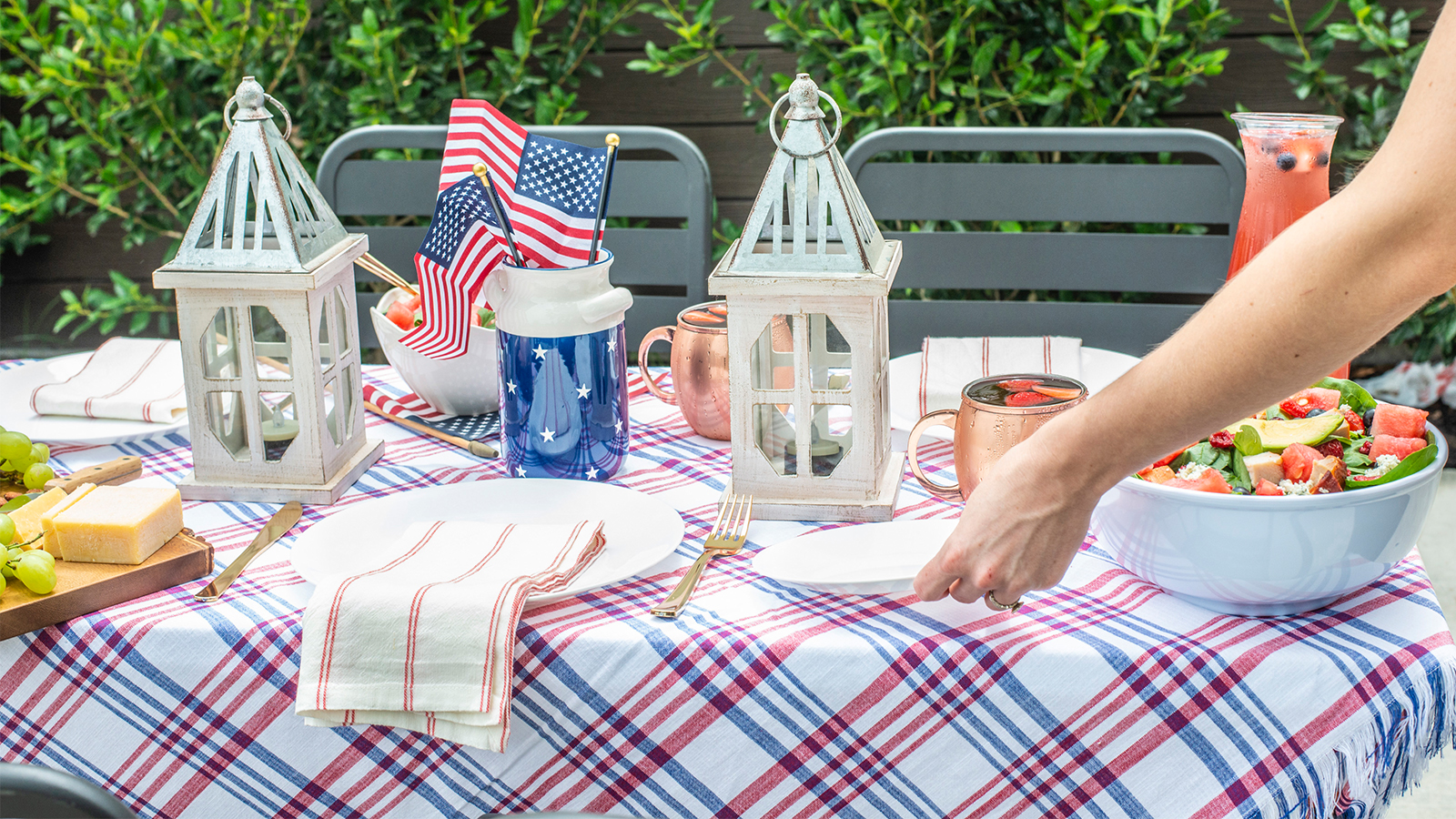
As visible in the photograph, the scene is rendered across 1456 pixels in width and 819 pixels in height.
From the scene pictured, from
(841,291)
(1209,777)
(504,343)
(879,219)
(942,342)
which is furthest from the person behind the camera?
(879,219)

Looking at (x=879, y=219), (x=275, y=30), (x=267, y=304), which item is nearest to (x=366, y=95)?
(x=275, y=30)

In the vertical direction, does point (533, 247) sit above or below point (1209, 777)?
above

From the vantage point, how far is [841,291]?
0.83 metres

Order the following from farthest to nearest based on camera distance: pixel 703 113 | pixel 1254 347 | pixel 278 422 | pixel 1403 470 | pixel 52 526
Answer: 1. pixel 703 113
2. pixel 278 422
3. pixel 52 526
4. pixel 1403 470
5. pixel 1254 347

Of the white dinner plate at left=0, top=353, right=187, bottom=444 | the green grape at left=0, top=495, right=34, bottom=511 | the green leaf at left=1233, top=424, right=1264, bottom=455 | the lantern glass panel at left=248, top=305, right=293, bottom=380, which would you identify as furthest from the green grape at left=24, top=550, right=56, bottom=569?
the green leaf at left=1233, top=424, right=1264, bottom=455

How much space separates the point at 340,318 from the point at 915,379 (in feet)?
1.81

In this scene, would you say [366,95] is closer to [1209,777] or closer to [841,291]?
[841,291]

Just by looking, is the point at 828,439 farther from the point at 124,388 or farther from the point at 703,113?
Answer: the point at 703,113

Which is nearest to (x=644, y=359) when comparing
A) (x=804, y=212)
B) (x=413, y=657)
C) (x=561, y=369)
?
(x=561, y=369)

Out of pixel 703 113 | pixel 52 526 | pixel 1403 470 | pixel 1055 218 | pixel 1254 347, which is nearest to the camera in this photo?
pixel 1254 347

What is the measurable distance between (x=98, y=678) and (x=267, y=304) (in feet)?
1.01

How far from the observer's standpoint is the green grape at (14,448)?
939mm

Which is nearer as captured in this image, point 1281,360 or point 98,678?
point 1281,360

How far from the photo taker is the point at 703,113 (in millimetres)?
2670
